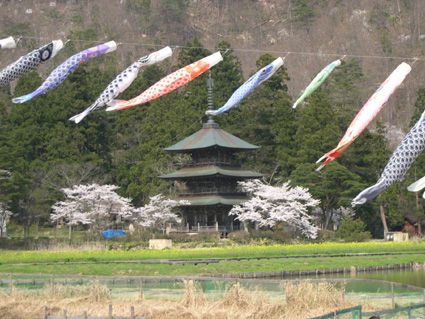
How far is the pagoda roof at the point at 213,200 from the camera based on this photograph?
5283 cm

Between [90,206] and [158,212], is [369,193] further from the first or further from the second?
[90,206]

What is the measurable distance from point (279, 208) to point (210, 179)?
4.83 m

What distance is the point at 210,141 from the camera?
5475 centimetres

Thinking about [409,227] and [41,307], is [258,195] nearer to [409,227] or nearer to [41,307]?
[409,227]

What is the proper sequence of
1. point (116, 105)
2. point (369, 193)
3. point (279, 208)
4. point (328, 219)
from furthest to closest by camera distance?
point (328, 219)
point (279, 208)
point (116, 105)
point (369, 193)

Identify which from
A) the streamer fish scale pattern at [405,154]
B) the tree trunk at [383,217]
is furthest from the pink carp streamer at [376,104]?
the tree trunk at [383,217]

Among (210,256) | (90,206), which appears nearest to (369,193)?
(210,256)

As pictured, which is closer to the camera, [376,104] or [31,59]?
[376,104]

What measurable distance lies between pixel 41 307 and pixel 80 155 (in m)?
43.1

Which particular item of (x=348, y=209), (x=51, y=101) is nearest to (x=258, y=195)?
(x=348, y=209)

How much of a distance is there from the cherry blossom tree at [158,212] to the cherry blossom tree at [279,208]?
3438 mm

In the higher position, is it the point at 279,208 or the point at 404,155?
the point at 279,208

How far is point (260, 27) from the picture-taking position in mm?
140875

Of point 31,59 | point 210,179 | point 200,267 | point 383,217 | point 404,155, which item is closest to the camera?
point 404,155
